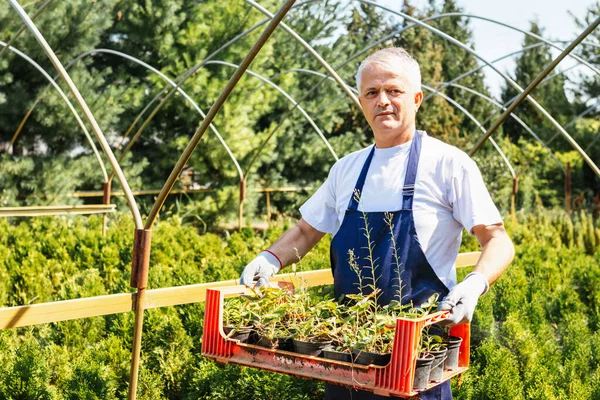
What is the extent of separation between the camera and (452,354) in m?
1.96

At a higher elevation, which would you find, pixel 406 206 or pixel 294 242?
pixel 406 206

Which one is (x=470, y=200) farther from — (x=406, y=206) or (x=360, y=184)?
(x=360, y=184)

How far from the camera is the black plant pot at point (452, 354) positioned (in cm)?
194

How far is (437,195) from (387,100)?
315mm

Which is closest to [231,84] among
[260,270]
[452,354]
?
[260,270]

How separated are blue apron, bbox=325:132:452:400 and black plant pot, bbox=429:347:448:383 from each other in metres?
0.25

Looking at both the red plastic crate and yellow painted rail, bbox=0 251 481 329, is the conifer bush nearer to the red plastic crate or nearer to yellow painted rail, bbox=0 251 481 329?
yellow painted rail, bbox=0 251 481 329

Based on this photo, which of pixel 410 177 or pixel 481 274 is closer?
pixel 481 274

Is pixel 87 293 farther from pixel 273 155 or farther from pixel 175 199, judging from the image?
pixel 273 155

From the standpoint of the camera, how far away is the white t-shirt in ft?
6.89

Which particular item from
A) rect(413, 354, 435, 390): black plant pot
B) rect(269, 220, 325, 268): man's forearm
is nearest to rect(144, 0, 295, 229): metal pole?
rect(269, 220, 325, 268): man's forearm

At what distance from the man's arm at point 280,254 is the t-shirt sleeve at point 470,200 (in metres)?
0.51

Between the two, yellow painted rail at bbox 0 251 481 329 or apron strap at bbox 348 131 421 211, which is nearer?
apron strap at bbox 348 131 421 211

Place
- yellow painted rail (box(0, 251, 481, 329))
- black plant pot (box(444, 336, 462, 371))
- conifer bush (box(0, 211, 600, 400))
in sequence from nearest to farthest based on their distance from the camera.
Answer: black plant pot (box(444, 336, 462, 371)) < yellow painted rail (box(0, 251, 481, 329)) < conifer bush (box(0, 211, 600, 400))
